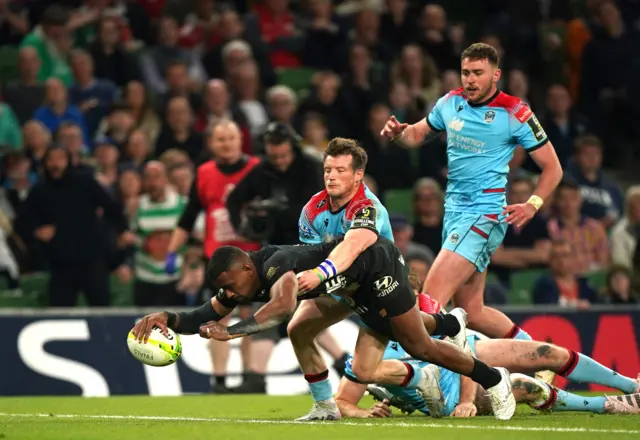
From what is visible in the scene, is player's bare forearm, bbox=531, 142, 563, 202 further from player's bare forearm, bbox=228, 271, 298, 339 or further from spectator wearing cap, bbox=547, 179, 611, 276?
spectator wearing cap, bbox=547, 179, 611, 276

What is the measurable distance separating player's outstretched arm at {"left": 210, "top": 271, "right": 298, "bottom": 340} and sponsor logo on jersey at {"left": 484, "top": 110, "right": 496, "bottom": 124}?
2612mm

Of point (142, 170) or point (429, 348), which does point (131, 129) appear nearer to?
point (142, 170)

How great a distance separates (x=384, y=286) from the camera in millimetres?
8742

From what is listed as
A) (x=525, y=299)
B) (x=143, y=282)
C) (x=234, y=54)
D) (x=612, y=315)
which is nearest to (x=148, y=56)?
A: (x=234, y=54)

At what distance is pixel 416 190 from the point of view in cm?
1530

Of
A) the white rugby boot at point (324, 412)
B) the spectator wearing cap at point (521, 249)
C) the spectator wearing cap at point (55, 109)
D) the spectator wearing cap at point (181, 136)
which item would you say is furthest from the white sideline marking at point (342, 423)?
the spectator wearing cap at point (521, 249)

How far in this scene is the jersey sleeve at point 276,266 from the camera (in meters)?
8.48

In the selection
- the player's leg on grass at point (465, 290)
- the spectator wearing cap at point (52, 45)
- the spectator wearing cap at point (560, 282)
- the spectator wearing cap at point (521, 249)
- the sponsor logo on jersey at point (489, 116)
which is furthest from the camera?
the spectator wearing cap at point (52, 45)

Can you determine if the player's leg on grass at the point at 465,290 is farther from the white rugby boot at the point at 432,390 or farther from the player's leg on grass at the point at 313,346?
the player's leg on grass at the point at 313,346

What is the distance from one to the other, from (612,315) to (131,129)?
6303 mm

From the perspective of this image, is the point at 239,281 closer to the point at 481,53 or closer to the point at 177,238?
the point at 481,53

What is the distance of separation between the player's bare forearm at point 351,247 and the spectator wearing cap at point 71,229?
6204 millimetres

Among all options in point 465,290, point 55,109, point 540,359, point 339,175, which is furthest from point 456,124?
point 55,109

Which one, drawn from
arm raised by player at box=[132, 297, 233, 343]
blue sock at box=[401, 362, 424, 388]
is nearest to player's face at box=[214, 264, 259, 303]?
arm raised by player at box=[132, 297, 233, 343]
